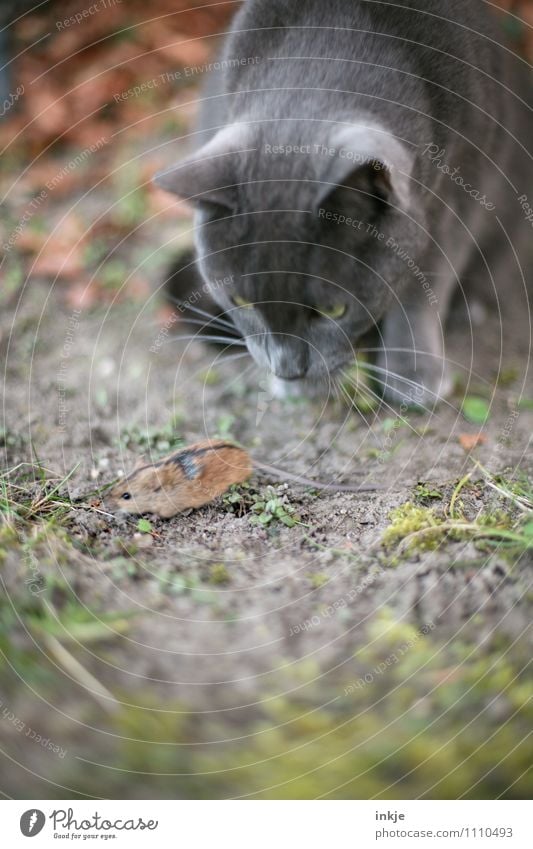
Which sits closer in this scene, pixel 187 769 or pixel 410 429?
pixel 187 769

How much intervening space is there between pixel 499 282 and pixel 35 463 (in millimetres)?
1289

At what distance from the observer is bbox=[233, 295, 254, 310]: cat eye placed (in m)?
1.40

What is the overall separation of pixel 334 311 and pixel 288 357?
13cm

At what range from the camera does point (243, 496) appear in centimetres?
143

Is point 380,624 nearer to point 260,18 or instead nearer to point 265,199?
point 265,199

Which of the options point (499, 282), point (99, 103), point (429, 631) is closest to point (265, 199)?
point (429, 631)

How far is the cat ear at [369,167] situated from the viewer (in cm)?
119

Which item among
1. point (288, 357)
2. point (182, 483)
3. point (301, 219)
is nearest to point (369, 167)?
point (301, 219)

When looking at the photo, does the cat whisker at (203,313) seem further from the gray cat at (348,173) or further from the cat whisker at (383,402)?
the cat whisker at (383,402)

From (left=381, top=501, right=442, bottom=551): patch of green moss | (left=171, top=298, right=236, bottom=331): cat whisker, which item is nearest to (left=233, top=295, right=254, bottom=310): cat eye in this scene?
(left=171, top=298, right=236, bottom=331): cat whisker

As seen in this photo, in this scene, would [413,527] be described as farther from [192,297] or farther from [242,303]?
[192,297]

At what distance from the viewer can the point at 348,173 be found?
3.89ft

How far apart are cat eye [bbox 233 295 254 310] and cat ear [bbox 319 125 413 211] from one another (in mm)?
251
